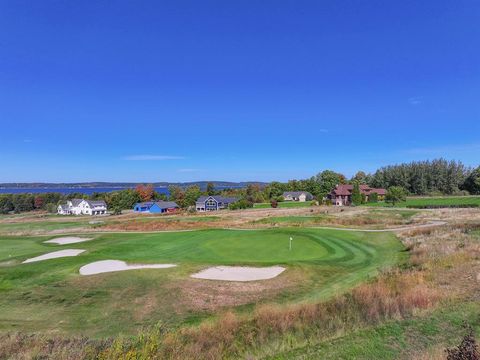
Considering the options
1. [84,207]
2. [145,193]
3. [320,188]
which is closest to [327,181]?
[320,188]

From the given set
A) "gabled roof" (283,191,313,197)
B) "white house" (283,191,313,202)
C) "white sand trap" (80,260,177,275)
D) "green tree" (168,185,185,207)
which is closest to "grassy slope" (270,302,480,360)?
"white sand trap" (80,260,177,275)

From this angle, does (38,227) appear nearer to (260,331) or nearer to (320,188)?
(260,331)

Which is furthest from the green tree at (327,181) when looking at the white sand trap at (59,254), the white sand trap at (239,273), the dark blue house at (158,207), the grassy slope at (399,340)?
the grassy slope at (399,340)

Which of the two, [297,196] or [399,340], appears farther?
[297,196]

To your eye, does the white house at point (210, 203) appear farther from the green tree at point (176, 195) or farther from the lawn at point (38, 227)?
the lawn at point (38, 227)

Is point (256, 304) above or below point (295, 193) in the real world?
below

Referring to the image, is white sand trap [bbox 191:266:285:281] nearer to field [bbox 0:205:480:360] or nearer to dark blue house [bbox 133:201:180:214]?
field [bbox 0:205:480:360]

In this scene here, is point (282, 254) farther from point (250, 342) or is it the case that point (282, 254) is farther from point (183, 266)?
point (250, 342)
